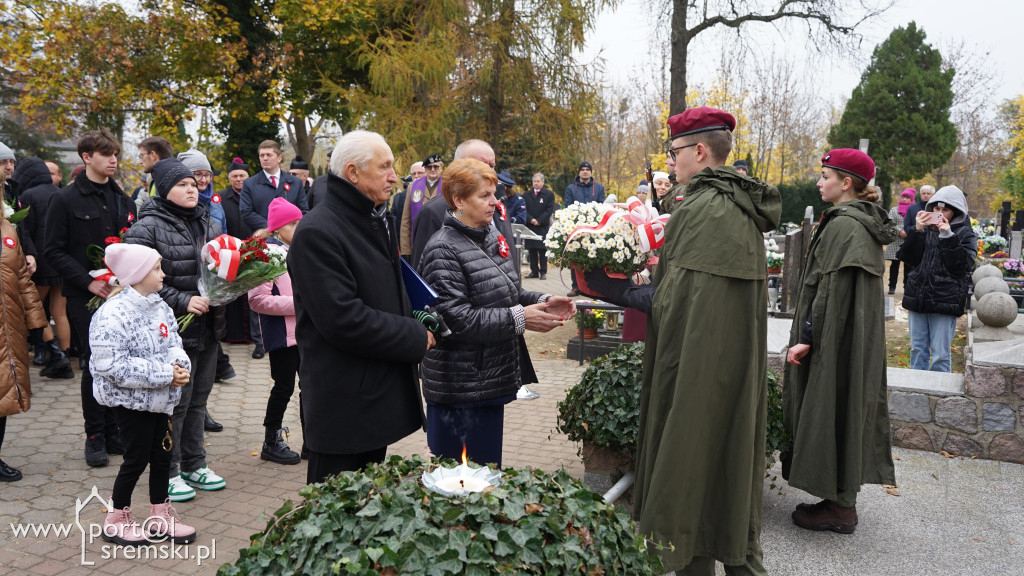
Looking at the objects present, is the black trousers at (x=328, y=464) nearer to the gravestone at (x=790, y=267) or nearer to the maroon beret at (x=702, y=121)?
the maroon beret at (x=702, y=121)

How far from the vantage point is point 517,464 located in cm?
577

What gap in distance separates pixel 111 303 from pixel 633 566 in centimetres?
317

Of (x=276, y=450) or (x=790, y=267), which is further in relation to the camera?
(x=790, y=267)

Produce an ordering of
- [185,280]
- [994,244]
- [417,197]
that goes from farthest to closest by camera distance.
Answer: [994,244], [417,197], [185,280]

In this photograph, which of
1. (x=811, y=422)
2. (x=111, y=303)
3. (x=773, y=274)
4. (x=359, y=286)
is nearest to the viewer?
(x=359, y=286)

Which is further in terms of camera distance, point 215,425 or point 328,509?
point 215,425

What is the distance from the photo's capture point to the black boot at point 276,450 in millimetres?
5762

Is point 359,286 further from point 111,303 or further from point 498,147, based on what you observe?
point 498,147

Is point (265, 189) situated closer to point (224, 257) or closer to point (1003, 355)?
point (224, 257)

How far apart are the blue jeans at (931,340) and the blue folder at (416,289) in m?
5.94

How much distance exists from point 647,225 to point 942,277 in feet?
15.4

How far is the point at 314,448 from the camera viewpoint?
3180mm

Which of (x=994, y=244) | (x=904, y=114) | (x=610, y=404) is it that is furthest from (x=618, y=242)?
(x=904, y=114)

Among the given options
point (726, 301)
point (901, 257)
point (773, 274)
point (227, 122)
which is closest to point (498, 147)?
point (227, 122)
